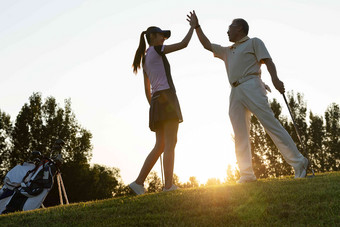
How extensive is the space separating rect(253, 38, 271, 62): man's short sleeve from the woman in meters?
1.22

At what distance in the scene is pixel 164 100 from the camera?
639 centimetres

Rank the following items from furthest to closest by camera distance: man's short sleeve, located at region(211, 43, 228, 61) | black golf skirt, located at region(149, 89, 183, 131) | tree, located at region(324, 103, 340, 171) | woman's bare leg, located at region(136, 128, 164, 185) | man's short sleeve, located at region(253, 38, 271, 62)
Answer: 1. tree, located at region(324, 103, 340, 171)
2. man's short sleeve, located at region(211, 43, 228, 61)
3. man's short sleeve, located at region(253, 38, 271, 62)
4. woman's bare leg, located at region(136, 128, 164, 185)
5. black golf skirt, located at region(149, 89, 183, 131)

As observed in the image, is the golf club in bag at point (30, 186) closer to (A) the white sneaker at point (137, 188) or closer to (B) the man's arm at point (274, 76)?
(A) the white sneaker at point (137, 188)

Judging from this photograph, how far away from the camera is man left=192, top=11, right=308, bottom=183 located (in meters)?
6.53

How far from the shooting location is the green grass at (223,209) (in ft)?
14.2

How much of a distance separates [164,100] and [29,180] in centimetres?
508

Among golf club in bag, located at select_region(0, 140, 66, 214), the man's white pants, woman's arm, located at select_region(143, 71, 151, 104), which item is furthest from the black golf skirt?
golf club in bag, located at select_region(0, 140, 66, 214)

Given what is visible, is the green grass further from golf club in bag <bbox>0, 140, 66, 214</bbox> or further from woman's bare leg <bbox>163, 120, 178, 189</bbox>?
golf club in bag <bbox>0, 140, 66, 214</bbox>

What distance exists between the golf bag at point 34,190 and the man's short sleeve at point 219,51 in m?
5.13

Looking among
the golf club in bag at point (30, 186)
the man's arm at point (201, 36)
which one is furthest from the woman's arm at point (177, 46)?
the golf club in bag at point (30, 186)

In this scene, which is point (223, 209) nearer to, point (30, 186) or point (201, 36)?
point (201, 36)

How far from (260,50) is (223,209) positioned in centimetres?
329

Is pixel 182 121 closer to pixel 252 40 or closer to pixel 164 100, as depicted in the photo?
pixel 164 100

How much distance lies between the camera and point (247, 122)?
22.8ft
